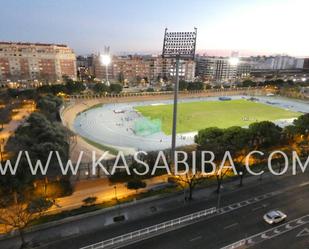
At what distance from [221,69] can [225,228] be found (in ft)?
433

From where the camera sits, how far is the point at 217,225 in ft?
58.6

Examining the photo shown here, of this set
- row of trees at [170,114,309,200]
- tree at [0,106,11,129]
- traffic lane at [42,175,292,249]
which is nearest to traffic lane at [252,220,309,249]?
traffic lane at [42,175,292,249]

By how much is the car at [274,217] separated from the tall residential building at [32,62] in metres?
88.6

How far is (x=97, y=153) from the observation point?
3241cm

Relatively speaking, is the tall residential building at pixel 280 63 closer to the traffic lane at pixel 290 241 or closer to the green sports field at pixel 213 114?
the green sports field at pixel 213 114

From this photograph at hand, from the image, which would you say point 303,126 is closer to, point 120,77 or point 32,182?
point 32,182

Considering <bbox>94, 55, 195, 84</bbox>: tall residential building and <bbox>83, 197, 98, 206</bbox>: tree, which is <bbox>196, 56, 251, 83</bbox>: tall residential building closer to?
<bbox>94, 55, 195, 84</bbox>: tall residential building

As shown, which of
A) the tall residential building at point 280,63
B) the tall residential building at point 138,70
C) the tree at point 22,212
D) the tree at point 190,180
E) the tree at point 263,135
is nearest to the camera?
the tree at point 22,212

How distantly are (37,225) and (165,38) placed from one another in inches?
740

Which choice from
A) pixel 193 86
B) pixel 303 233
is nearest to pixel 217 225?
pixel 303 233

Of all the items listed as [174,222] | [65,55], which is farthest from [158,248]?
[65,55]

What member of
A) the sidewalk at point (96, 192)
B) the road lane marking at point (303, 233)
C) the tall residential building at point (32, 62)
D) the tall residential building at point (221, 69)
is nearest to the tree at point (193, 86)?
the tall residential building at point (32, 62)

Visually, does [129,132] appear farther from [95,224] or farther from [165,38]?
[95,224]

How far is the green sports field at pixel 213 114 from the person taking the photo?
49719 mm
